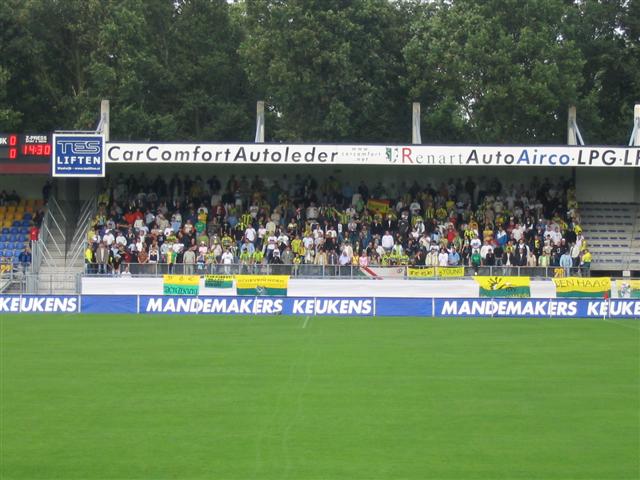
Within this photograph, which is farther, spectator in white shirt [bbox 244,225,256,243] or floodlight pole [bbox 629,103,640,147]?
floodlight pole [bbox 629,103,640,147]

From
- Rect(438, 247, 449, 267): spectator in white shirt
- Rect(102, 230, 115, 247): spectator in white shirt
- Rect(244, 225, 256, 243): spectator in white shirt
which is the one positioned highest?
Rect(244, 225, 256, 243): spectator in white shirt

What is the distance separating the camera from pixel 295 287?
3812 centimetres

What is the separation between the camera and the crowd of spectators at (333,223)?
39.5 meters

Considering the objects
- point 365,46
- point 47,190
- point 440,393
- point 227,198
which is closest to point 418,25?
point 365,46

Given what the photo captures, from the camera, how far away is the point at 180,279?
37500 mm

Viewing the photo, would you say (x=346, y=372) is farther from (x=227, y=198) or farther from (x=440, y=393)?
(x=227, y=198)

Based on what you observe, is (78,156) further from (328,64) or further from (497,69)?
(497,69)

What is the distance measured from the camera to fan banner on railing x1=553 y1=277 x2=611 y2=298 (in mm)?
36594

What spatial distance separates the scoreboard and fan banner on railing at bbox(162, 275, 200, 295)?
818cm

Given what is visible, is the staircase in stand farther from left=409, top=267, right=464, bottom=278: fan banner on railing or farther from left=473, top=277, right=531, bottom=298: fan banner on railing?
left=473, top=277, right=531, bottom=298: fan banner on railing

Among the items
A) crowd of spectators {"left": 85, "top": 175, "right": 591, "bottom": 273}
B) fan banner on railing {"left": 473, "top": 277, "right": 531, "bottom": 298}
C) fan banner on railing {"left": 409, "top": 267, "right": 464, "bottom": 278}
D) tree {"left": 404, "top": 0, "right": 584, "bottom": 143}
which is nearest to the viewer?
fan banner on railing {"left": 473, "top": 277, "right": 531, "bottom": 298}

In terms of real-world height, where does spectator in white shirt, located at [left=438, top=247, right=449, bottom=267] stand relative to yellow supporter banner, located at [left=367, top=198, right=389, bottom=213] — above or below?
below

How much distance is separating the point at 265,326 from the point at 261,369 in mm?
9823

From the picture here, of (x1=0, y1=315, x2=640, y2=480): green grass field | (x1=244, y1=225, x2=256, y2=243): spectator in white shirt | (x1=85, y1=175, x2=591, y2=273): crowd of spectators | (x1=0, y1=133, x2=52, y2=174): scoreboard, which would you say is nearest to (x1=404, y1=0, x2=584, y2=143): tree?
(x1=85, y1=175, x2=591, y2=273): crowd of spectators
